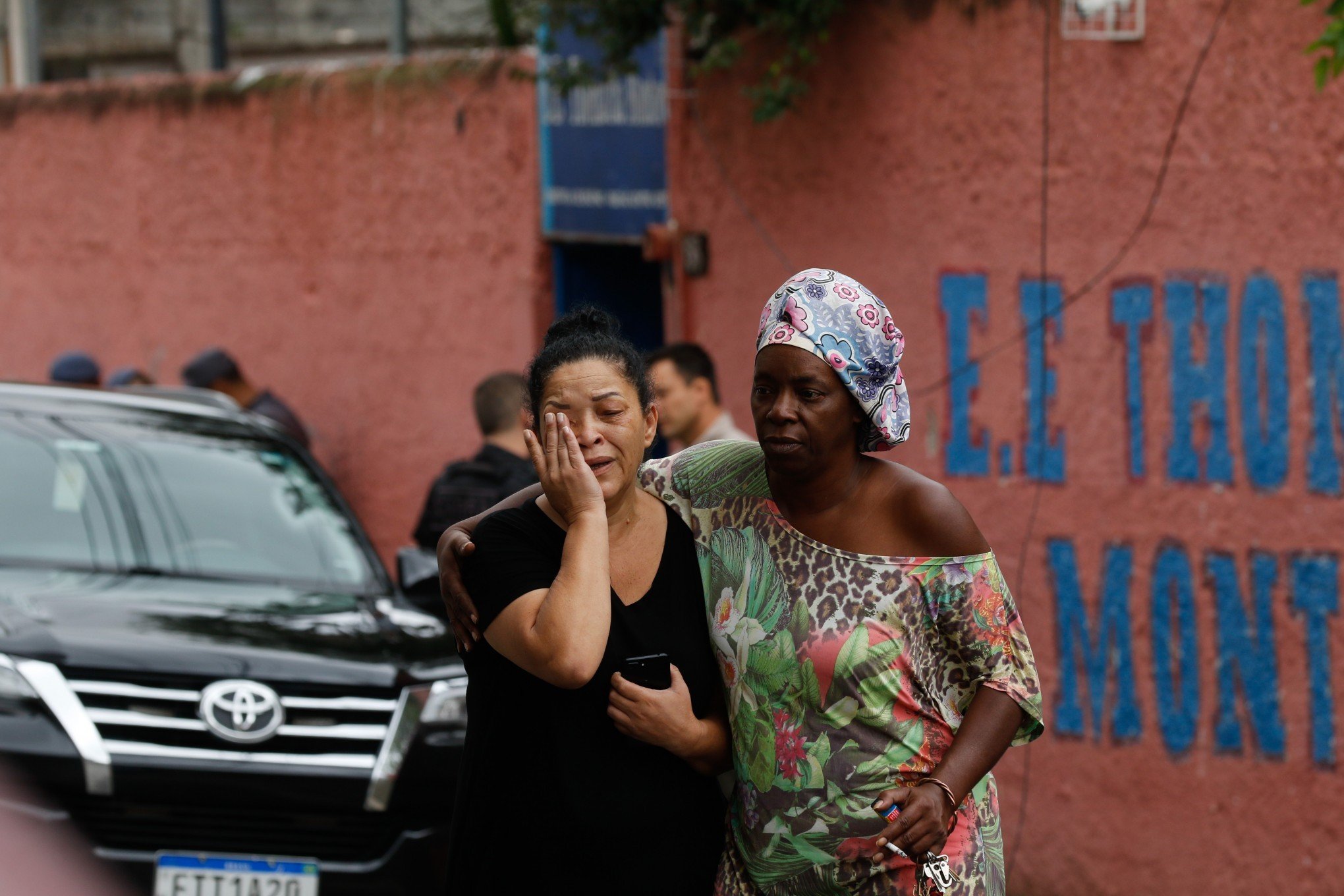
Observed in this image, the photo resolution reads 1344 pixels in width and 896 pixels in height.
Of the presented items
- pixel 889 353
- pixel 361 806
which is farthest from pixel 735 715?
pixel 361 806

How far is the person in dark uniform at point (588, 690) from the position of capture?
2699 mm

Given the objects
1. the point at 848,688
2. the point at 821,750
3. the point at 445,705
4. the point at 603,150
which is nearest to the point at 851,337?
the point at 848,688

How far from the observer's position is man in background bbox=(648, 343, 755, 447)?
19.0ft

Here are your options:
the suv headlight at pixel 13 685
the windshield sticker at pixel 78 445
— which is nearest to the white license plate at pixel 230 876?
the suv headlight at pixel 13 685

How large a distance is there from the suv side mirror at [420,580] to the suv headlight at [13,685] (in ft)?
4.46

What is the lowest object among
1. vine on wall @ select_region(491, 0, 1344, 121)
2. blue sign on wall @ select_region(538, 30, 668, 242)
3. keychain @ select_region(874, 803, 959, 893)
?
keychain @ select_region(874, 803, 959, 893)

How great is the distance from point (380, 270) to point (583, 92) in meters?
1.97

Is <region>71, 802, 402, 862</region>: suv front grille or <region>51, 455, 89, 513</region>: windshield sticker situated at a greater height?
<region>51, 455, 89, 513</region>: windshield sticker

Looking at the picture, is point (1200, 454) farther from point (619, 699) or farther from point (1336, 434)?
point (619, 699)

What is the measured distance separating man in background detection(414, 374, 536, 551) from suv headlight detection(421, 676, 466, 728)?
98cm

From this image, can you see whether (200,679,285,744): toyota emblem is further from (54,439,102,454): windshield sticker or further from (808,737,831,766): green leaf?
(808,737,831,766): green leaf

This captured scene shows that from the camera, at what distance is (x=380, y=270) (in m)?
9.80

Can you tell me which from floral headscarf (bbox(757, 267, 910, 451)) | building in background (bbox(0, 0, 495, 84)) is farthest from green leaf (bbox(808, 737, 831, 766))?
building in background (bbox(0, 0, 495, 84))

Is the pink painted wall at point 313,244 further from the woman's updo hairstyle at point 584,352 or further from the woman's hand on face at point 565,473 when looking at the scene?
the woman's hand on face at point 565,473
